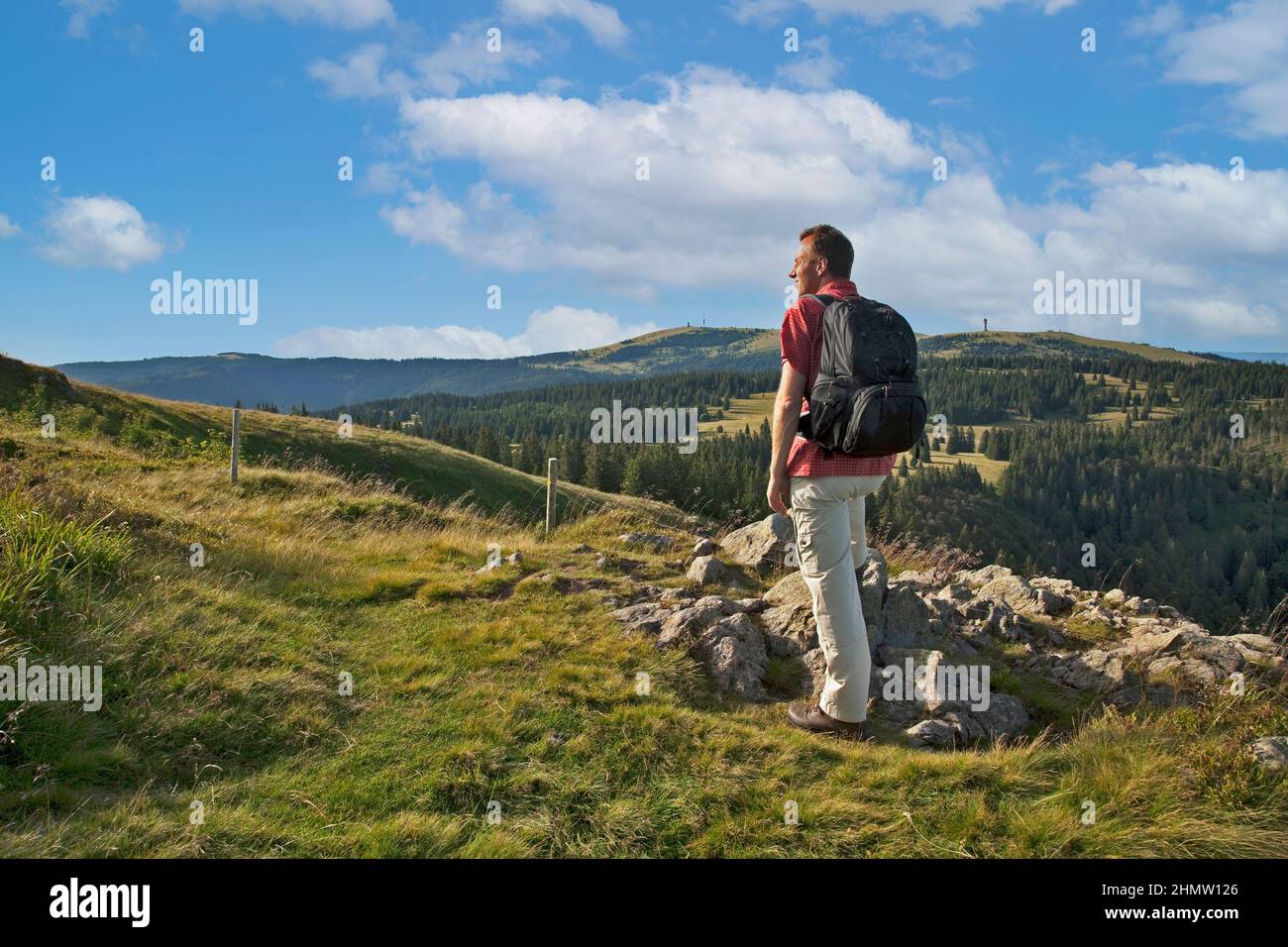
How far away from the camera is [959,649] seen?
7.36 meters

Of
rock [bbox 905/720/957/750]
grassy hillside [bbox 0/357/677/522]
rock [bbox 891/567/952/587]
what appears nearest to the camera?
rock [bbox 905/720/957/750]

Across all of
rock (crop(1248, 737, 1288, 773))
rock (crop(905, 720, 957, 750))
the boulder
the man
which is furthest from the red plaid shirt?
the boulder

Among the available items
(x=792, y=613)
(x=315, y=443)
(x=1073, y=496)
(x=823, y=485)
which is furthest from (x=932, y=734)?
(x=1073, y=496)

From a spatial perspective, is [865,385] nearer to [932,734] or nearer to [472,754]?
[932,734]

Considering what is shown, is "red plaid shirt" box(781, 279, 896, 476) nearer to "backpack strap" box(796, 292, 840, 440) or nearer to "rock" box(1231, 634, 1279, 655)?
"backpack strap" box(796, 292, 840, 440)

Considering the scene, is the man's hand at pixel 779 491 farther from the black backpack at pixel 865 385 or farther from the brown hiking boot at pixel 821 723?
the brown hiking boot at pixel 821 723

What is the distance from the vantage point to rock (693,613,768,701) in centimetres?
659

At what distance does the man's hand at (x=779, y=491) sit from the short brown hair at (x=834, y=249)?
1.64 meters

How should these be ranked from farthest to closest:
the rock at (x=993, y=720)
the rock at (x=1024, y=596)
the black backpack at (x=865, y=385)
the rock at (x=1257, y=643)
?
the rock at (x=1024, y=596)
the rock at (x=1257, y=643)
the rock at (x=993, y=720)
the black backpack at (x=865, y=385)

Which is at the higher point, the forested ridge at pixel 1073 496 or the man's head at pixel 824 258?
the man's head at pixel 824 258

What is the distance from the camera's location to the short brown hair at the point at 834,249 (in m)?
5.31

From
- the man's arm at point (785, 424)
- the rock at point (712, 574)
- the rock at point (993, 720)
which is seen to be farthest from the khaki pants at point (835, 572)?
the rock at point (712, 574)

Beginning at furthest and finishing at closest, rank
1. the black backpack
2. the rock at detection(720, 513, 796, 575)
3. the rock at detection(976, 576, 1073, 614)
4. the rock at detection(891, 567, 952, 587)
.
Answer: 1. the rock at detection(720, 513, 796, 575)
2. the rock at detection(891, 567, 952, 587)
3. the rock at detection(976, 576, 1073, 614)
4. the black backpack
